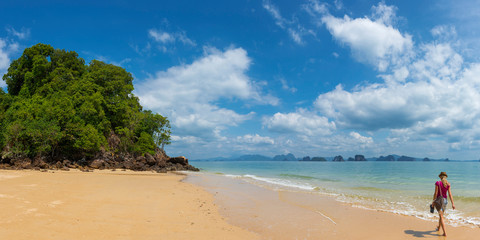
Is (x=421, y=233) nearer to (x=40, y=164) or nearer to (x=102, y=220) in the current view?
(x=102, y=220)

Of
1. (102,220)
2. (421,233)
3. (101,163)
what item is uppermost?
(101,163)

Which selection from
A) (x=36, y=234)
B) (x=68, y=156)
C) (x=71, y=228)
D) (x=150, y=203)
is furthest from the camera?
(x=68, y=156)

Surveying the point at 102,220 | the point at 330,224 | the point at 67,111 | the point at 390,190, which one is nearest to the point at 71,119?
the point at 67,111

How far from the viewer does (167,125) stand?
53188 millimetres

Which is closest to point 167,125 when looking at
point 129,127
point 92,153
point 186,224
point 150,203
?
point 129,127

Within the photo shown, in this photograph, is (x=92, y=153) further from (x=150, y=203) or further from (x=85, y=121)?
(x=150, y=203)

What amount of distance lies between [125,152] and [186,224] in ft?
139

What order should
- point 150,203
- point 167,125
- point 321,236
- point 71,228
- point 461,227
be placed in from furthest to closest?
point 167,125 < point 150,203 < point 461,227 < point 321,236 < point 71,228

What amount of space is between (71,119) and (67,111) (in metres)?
1.17

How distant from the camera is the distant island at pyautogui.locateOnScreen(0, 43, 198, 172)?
2991 cm

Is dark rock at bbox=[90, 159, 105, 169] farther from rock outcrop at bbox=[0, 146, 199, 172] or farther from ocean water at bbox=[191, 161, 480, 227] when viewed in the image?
ocean water at bbox=[191, 161, 480, 227]

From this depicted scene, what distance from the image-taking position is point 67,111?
33.1m

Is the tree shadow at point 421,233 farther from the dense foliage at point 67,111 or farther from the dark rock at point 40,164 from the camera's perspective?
the dense foliage at point 67,111

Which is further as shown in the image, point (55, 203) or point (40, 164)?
point (40, 164)
